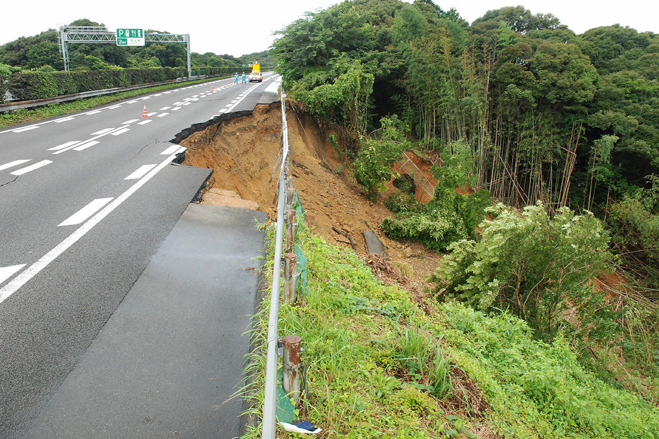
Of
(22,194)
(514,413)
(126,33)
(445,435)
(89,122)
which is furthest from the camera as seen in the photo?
(126,33)

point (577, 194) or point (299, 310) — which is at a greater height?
point (299, 310)

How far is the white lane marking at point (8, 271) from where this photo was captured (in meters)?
3.81

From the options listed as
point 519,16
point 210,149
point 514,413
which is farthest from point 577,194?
point 514,413

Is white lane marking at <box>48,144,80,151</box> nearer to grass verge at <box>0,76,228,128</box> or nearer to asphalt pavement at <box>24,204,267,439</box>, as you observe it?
grass verge at <box>0,76,228,128</box>

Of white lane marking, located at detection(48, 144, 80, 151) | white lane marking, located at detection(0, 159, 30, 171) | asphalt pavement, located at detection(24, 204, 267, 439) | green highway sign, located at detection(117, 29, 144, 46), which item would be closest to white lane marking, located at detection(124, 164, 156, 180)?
white lane marking, located at detection(0, 159, 30, 171)

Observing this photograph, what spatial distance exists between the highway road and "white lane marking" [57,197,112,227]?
0.01 metres

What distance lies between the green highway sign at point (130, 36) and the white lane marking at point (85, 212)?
29942 mm

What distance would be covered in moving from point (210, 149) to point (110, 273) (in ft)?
25.3

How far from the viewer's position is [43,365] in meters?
2.81

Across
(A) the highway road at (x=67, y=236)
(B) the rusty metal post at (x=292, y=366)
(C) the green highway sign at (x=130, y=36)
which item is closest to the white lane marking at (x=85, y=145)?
(A) the highway road at (x=67, y=236)

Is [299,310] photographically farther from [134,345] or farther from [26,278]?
[26,278]

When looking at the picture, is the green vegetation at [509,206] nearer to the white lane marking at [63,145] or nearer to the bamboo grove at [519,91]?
the bamboo grove at [519,91]

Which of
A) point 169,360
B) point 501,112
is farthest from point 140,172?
point 501,112

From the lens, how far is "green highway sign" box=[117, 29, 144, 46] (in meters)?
30.3
